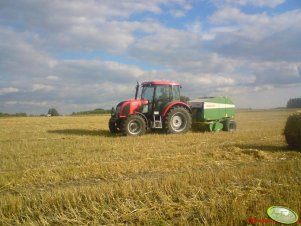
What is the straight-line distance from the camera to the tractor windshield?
1414 centimetres

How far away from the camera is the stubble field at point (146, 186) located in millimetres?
4484

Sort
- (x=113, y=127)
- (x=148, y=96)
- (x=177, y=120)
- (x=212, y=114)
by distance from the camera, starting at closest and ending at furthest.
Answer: (x=148, y=96)
(x=177, y=120)
(x=113, y=127)
(x=212, y=114)

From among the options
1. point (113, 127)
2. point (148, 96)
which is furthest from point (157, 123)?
point (113, 127)

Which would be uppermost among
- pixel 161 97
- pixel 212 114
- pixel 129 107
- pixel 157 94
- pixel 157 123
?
pixel 157 94

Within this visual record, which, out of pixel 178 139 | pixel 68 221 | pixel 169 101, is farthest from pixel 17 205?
pixel 169 101

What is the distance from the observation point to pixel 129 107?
1366cm

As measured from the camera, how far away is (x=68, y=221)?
14.4ft

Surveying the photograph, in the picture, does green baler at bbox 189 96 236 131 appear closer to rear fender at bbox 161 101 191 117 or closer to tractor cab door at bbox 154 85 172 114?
rear fender at bbox 161 101 191 117

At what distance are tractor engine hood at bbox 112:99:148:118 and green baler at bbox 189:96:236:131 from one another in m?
2.38

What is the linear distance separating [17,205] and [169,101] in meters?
9.80

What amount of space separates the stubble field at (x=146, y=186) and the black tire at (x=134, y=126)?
3.41m

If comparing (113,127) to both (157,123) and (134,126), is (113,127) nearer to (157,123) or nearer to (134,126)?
(134,126)

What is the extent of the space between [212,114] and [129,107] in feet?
11.7

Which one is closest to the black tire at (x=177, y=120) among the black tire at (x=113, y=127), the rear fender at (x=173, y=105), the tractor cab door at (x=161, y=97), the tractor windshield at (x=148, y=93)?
the rear fender at (x=173, y=105)
